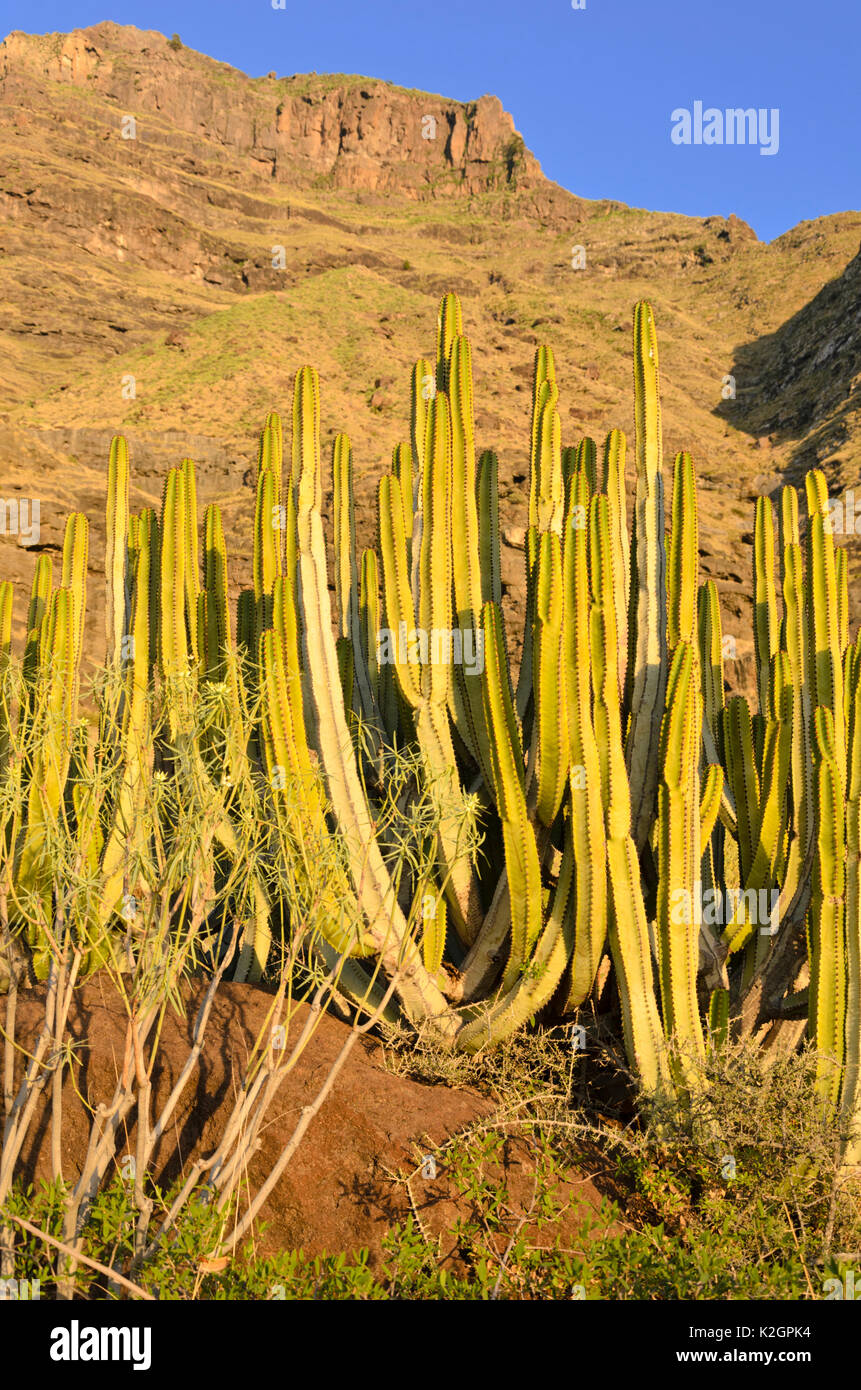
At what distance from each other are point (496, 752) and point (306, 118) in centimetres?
11859

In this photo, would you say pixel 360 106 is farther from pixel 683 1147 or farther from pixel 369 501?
pixel 683 1147

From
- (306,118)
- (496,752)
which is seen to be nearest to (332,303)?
(496,752)

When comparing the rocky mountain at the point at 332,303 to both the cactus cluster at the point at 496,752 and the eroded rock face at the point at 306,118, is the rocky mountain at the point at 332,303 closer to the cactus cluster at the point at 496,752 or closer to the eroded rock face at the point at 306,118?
the eroded rock face at the point at 306,118

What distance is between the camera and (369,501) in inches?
790

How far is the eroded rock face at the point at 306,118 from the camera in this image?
93.4 m

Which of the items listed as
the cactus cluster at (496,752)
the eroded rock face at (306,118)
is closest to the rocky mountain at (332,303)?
the eroded rock face at (306,118)

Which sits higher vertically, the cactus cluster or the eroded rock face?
the eroded rock face

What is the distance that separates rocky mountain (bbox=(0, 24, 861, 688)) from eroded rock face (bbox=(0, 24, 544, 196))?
16.9 inches

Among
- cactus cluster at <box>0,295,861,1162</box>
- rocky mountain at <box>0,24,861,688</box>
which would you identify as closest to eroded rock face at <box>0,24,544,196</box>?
rocky mountain at <box>0,24,861,688</box>

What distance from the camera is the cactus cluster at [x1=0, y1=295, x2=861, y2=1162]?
405 centimetres

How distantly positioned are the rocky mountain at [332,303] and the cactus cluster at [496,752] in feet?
25.0

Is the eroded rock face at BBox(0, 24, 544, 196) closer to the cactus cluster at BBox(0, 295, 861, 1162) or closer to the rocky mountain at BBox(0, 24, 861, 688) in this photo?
the rocky mountain at BBox(0, 24, 861, 688)

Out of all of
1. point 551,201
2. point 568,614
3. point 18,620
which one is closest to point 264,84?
point 551,201

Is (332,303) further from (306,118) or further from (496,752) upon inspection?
(306,118)
